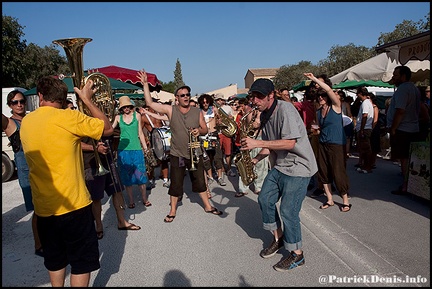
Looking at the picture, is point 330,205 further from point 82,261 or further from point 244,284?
point 82,261

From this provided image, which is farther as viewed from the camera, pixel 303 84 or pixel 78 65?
pixel 303 84

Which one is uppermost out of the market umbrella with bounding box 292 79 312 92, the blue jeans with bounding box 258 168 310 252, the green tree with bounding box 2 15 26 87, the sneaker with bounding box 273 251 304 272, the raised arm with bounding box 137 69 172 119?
the green tree with bounding box 2 15 26 87

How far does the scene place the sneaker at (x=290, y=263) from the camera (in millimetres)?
3260

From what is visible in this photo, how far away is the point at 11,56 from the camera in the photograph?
65.5 feet

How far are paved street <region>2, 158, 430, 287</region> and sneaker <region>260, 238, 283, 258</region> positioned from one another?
0.26 feet

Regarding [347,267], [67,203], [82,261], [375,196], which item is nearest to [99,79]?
[67,203]

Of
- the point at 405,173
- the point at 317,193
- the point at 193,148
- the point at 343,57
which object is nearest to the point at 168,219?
the point at 193,148

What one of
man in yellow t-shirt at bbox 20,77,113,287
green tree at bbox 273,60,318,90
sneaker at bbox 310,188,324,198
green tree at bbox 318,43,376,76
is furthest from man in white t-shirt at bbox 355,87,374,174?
green tree at bbox 273,60,318,90

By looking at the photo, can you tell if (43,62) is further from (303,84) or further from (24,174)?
(24,174)

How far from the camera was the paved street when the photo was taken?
316cm

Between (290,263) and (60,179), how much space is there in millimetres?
2376

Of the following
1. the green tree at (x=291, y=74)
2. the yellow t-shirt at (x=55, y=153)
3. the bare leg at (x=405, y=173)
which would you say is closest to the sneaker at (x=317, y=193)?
the bare leg at (x=405, y=173)

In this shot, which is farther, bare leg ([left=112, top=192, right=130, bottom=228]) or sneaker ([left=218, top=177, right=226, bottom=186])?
sneaker ([left=218, top=177, right=226, bottom=186])

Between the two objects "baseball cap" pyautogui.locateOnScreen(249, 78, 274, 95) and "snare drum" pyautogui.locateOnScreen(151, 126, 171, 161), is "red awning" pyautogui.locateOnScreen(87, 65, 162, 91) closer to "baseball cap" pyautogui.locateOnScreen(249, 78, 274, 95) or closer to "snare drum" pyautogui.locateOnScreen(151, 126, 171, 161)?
"snare drum" pyautogui.locateOnScreen(151, 126, 171, 161)
